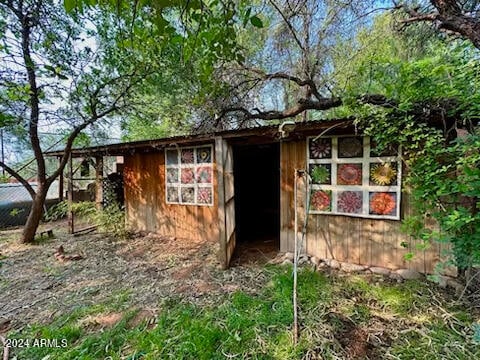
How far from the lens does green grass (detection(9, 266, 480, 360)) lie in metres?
2.10

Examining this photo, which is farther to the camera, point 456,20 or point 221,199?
point 221,199

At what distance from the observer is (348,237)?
3.66m

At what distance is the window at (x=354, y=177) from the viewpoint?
10.8ft

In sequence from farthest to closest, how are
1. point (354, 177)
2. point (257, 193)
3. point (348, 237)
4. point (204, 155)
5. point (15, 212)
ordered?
point (257, 193) < point (15, 212) < point (204, 155) < point (348, 237) < point (354, 177)

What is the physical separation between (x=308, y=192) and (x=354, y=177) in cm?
102

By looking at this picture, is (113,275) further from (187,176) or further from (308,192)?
(308,192)

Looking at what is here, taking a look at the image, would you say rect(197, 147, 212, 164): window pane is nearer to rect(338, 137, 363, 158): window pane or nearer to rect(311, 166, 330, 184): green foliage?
rect(311, 166, 330, 184): green foliage

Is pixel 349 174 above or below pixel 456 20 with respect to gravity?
below

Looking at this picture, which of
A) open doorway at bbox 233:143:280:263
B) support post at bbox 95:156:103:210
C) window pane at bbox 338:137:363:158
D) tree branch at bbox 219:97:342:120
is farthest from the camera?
support post at bbox 95:156:103:210

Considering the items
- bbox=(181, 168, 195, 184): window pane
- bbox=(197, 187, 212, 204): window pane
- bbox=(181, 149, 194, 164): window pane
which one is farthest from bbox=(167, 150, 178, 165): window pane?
bbox=(197, 187, 212, 204): window pane

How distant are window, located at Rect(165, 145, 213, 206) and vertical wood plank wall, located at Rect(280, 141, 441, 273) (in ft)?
4.89

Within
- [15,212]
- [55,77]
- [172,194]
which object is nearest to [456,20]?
[172,194]

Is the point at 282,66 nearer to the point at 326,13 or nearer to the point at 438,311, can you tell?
the point at 326,13

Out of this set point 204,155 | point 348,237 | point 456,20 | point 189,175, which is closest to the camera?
point 456,20
